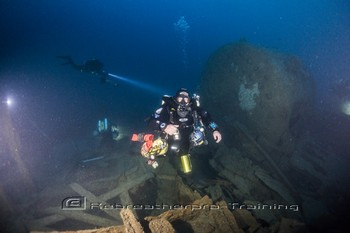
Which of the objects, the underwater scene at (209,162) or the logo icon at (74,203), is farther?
the logo icon at (74,203)

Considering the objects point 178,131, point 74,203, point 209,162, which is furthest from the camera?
point 209,162

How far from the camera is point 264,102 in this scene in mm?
9664

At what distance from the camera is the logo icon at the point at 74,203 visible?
673cm

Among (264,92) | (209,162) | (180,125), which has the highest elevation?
(264,92)

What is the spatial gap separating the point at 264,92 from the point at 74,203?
7.67m

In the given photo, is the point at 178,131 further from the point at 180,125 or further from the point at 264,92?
the point at 264,92

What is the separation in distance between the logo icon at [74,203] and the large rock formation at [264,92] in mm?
6129

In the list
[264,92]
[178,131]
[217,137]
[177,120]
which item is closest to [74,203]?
[178,131]

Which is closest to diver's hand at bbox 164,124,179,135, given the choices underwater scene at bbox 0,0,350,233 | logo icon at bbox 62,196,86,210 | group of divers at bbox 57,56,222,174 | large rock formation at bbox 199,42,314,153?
underwater scene at bbox 0,0,350,233

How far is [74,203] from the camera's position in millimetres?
7031

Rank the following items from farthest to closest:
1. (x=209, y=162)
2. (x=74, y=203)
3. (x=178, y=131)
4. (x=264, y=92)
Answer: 1. (x=264, y=92)
2. (x=209, y=162)
3. (x=74, y=203)
4. (x=178, y=131)

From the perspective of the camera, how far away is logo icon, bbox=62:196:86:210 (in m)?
6.73

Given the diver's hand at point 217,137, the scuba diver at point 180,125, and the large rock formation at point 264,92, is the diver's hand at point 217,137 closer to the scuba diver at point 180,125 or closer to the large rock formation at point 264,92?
the scuba diver at point 180,125

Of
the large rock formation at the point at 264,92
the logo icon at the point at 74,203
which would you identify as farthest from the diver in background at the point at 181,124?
the large rock formation at the point at 264,92
